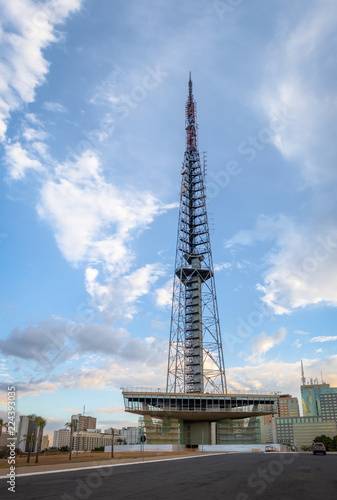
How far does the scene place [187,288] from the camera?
115875mm

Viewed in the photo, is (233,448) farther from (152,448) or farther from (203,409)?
(152,448)

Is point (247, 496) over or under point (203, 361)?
under

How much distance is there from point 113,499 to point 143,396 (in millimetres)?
85240

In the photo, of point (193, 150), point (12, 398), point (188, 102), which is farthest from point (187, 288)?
point (12, 398)

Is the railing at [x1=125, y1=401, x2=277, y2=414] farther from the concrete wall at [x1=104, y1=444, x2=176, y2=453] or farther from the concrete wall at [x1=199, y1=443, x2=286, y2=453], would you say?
the concrete wall at [x1=104, y1=444, x2=176, y2=453]

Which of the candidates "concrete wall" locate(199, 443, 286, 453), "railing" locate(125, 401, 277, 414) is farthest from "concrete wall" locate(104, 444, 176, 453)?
"railing" locate(125, 401, 277, 414)

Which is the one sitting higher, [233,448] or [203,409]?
[203,409]

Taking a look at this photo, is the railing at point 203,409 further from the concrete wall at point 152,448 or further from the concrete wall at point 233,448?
the concrete wall at point 152,448

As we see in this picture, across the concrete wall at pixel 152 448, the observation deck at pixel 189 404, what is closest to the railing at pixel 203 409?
the observation deck at pixel 189 404

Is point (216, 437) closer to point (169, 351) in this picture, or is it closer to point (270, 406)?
point (270, 406)

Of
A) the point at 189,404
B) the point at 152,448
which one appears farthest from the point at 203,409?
the point at 152,448

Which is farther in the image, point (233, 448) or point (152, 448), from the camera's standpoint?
point (233, 448)

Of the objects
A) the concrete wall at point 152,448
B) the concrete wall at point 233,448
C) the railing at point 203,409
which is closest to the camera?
the concrete wall at point 152,448

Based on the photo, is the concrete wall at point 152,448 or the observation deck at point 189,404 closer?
the concrete wall at point 152,448
